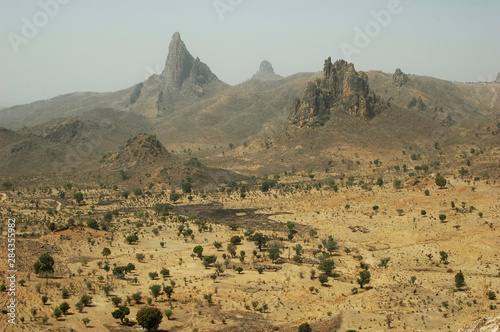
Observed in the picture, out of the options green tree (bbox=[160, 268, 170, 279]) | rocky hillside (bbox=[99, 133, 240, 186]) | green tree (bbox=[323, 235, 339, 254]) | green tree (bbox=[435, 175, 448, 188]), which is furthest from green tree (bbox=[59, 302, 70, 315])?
rocky hillside (bbox=[99, 133, 240, 186])

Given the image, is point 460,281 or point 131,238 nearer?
point 460,281

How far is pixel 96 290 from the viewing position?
3769 centimetres

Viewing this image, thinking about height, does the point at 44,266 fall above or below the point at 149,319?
above

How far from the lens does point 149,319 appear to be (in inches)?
1188

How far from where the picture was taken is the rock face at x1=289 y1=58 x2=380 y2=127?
135 meters

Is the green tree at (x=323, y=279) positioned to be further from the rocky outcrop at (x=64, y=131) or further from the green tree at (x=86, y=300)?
the rocky outcrop at (x=64, y=131)

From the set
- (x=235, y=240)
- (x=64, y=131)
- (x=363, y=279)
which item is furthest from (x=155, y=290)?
(x=64, y=131)

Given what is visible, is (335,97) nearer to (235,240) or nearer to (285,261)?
(235,240)

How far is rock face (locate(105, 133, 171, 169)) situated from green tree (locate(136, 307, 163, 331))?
85.7 m

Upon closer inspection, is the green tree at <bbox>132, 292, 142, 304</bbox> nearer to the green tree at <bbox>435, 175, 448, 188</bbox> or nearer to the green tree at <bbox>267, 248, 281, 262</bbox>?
the green tree at <bbox>267, 248, 281, 262</bbox>

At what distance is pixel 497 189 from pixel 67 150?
407 ft

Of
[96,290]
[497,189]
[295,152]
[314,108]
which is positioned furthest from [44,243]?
[314,108]

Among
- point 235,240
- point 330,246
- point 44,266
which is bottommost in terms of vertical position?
point 330,246

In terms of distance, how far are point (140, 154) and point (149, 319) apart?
90.8 meters
